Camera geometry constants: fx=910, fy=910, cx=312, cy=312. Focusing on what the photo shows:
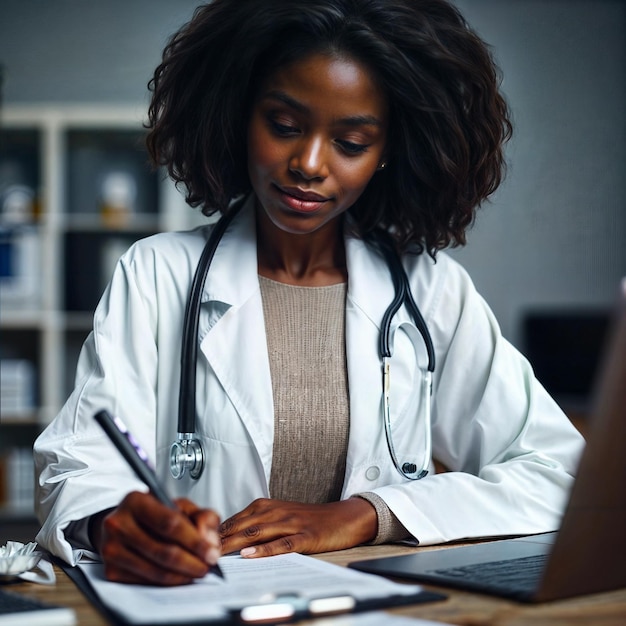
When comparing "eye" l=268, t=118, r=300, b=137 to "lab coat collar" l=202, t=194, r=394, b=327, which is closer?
"eye" l=268, t=118, r=300, b=137

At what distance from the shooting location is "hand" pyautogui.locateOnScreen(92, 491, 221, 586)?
830 mm

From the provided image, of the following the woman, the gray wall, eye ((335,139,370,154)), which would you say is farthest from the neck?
the gray wall

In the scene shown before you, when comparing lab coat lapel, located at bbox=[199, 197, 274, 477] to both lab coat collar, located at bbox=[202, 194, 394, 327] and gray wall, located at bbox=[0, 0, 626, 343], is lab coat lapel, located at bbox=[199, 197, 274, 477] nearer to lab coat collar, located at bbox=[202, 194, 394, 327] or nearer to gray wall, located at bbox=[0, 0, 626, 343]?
lab coat collar, located at bbox=[202, 194, 394, 327]

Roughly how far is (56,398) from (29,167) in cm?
125

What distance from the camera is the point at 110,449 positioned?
3.94ft

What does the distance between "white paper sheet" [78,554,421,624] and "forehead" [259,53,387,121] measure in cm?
68

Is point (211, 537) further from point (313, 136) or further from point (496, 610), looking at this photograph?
point (313, 136)

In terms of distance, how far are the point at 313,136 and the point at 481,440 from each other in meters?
0.54

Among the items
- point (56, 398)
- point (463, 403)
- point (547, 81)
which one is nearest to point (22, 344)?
point (56, 398)

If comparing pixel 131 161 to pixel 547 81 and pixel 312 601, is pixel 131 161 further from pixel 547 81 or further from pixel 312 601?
→ pixel 312 601

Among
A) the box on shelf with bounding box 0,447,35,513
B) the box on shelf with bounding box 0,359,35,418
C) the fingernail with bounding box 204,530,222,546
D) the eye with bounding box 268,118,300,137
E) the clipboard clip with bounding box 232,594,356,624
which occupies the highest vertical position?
the eye with bounding box 268,118,300,137

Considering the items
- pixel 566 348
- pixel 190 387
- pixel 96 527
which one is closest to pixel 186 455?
pixel 190 387

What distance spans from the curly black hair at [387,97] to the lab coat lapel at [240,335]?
0.43 ft

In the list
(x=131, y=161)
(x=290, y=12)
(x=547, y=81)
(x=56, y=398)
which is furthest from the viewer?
(x=547, y=81)
